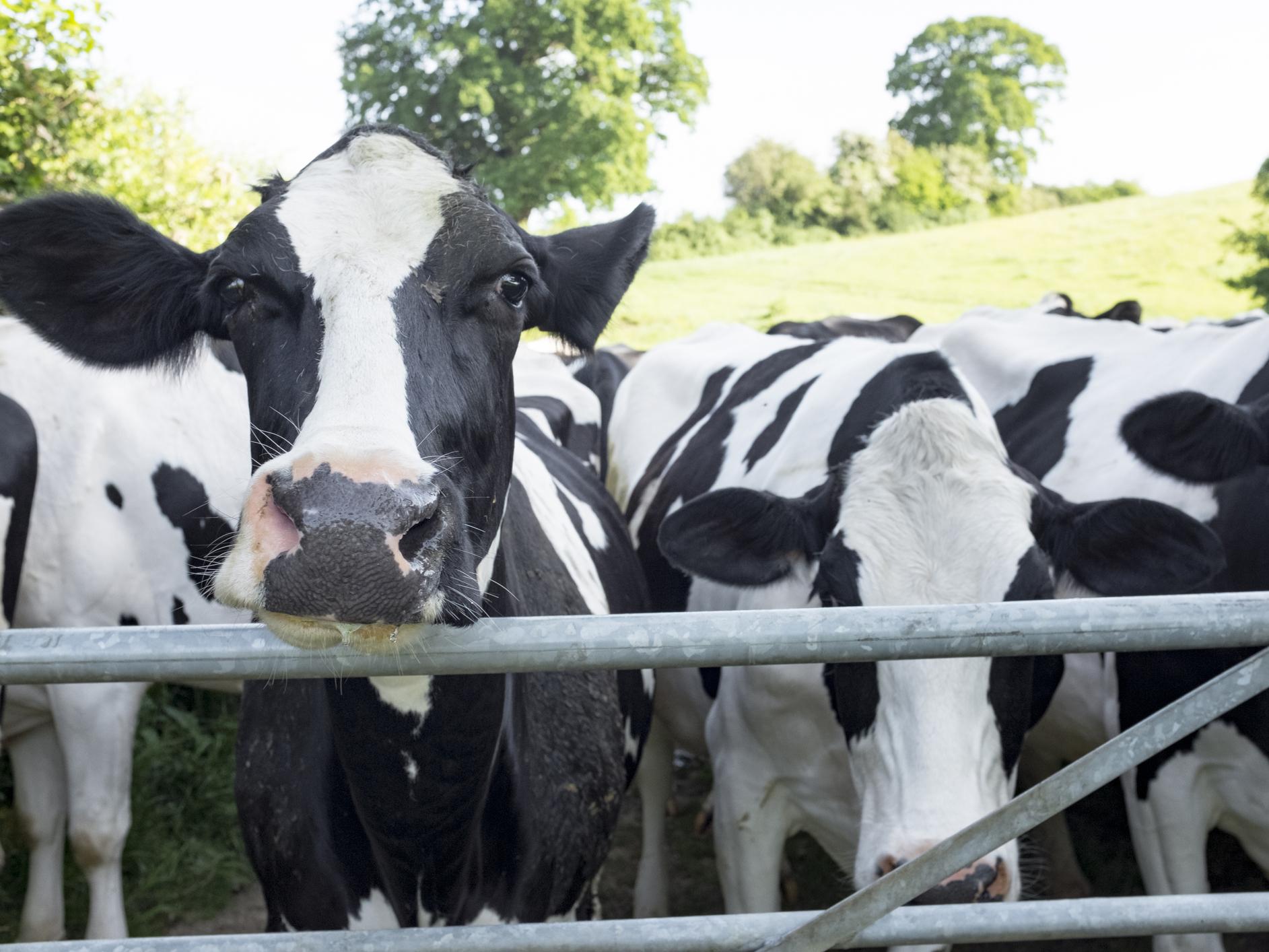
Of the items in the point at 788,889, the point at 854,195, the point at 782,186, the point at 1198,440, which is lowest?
the point at 788,889

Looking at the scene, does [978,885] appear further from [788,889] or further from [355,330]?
[788,889]

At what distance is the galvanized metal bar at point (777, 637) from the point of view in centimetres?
133

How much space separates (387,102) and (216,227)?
72.5ft

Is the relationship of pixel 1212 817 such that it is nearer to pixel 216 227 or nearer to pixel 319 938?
pixel 319 938

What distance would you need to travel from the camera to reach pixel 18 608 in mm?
3855

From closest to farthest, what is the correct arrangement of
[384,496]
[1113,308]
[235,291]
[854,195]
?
1. [384,496]
2. [235,291]
3. [1113,308]
4. [854,195]

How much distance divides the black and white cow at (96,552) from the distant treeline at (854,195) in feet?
101

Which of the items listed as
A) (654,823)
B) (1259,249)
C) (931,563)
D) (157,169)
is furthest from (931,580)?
(1259,249)

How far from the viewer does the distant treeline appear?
121 ft

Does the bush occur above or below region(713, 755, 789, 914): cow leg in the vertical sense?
above

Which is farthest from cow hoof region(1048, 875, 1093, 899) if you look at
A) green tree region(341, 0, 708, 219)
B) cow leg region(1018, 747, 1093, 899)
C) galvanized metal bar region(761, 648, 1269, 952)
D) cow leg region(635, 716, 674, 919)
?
green tree region(341, 0, 708, 219)

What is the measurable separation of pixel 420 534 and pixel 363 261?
591 mm

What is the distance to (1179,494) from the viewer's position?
3.40 metres

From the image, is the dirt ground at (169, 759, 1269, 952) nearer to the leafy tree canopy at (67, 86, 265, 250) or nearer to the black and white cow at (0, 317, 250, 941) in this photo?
the black and white cow at (0, 317, 250, 941)
